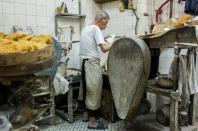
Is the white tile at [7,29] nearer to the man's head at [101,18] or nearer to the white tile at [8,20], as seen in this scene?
the white tile at [8,20]

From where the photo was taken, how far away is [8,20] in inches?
133

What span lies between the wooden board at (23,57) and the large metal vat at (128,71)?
3.47 feet

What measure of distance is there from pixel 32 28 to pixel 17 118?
2.19 metres

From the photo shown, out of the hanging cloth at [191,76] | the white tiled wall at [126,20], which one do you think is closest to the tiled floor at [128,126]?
the hanging cloth at [191,76]

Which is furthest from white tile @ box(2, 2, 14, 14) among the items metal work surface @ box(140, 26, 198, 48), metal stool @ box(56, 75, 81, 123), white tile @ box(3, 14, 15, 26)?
metal work surface @ box(140, 26, 198, 48)

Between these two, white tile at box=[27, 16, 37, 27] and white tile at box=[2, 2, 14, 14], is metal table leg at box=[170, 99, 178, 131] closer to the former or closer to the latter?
white tile at box=[27, 16, 37, 27]

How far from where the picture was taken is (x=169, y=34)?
227 centimetres

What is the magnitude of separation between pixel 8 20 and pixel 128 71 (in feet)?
6.50

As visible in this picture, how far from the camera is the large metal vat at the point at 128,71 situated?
7.75 feet

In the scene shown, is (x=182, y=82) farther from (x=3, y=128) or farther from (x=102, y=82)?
(x=3, y=128)

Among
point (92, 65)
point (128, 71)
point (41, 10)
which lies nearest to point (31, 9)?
point (41, 10)

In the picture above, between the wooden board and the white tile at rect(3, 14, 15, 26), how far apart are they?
201 centimetres

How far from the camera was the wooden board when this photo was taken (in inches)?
57.6

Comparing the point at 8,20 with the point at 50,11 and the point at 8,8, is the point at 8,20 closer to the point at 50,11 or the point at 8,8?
the point at 8,8
